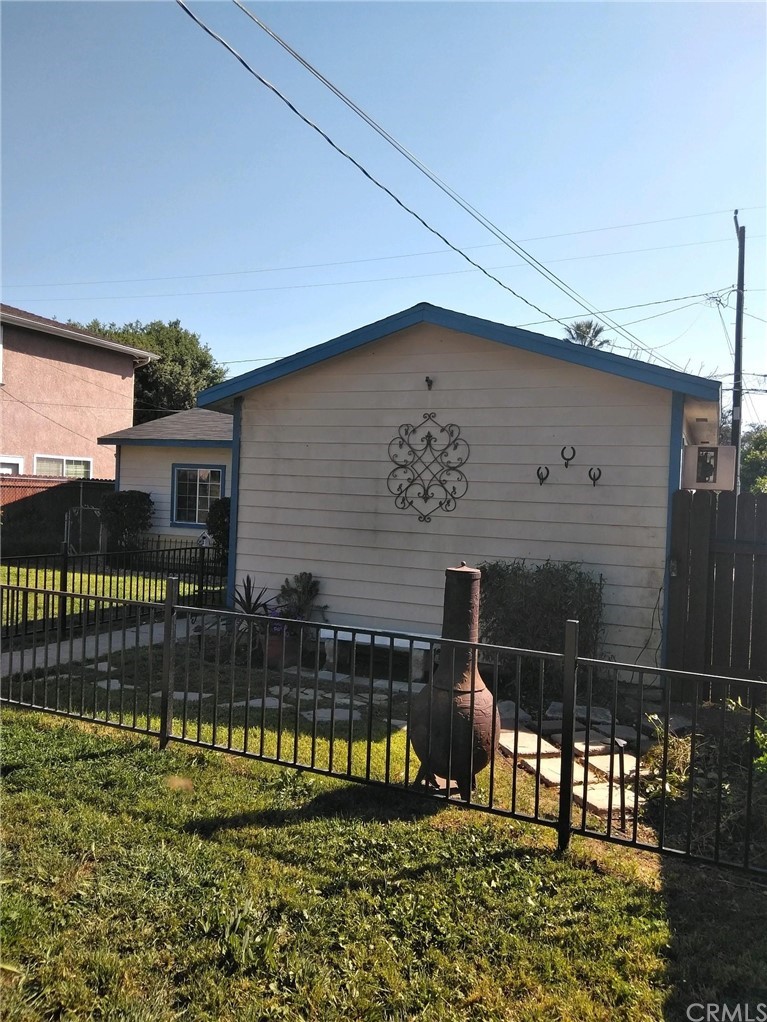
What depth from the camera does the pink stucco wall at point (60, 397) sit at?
20594 millimetres

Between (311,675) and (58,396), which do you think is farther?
(58,396)

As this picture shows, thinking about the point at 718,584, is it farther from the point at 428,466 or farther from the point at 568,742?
the point at 568,742

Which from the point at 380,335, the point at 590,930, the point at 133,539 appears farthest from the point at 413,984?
the point at 133,539

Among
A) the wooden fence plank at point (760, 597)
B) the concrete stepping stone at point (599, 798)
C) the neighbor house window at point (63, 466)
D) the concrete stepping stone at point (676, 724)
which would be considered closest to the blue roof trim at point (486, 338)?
the wooden fence plank at point (760, 597)

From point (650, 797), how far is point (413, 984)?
2.30 m

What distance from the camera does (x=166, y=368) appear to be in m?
36.8

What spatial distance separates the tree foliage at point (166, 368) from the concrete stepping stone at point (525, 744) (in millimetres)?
32256

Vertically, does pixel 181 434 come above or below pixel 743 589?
above

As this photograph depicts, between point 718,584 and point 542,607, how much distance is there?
157 cm

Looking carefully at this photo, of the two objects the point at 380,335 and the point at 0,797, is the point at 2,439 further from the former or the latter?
the point at 0,797

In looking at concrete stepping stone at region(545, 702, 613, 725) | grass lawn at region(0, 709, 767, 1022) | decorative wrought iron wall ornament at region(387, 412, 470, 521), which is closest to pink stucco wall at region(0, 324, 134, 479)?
decorative wrought iron wall ornament at region(387, 412, 470, 521)

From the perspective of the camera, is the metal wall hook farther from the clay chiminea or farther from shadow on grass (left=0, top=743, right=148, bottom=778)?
shadow on grass (left=0, top=743, right=148, bottom=778)

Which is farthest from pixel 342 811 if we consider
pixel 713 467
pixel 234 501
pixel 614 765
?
pixel 713 467

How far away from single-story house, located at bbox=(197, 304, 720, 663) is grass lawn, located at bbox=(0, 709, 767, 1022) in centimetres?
391
